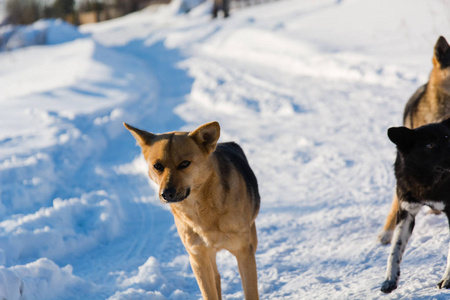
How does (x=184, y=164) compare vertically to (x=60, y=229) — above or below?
above

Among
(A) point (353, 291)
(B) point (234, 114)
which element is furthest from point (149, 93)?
(A) point (353, 291)

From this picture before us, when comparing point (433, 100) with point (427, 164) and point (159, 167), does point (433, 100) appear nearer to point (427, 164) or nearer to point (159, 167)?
point (427, 164)

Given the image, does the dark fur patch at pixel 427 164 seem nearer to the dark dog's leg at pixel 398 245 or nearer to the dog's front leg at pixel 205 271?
the dark dog's leg at pixel 398 245

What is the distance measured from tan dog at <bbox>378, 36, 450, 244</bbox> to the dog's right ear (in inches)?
51.4

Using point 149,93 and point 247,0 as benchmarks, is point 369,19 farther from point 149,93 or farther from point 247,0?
point 247,0

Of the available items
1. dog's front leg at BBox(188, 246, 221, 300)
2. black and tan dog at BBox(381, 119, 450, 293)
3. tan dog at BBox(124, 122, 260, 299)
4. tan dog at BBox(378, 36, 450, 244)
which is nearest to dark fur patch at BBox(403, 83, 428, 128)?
tan dog at BBox(378, 36, 450, 244)

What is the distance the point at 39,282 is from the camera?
4.01 m

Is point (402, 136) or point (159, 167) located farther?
point (402, 136)

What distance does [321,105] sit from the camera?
32.7 feet

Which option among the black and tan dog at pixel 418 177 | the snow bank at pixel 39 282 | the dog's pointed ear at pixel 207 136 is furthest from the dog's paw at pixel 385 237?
the snow bank at pixel 39 282

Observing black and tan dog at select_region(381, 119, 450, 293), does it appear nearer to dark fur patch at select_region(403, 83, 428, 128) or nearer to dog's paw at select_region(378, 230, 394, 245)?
dog's paw at select_region(378, 230, 394, 245)

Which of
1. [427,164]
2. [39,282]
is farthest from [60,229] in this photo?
[427,164]

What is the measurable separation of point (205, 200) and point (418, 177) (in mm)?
1667

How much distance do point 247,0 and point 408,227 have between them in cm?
3837
